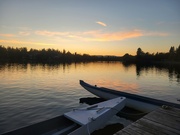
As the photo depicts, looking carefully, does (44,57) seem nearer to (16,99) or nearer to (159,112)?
(16,99)

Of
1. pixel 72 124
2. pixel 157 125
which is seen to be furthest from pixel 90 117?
pixel 157 125

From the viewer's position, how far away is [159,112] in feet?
19.8

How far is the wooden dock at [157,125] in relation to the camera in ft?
13.9

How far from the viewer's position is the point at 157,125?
474 cm

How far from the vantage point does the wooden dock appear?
13.9 feet

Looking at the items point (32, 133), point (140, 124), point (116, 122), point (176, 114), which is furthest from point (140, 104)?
point (32, 133)

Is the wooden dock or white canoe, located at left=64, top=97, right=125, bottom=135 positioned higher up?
the wooden dock

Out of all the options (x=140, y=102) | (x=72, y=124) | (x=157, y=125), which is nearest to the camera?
(x=157, y=125)

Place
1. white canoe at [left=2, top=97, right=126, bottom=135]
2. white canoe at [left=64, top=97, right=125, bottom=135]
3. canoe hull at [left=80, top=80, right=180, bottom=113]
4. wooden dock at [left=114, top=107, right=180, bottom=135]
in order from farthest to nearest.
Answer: canoe hull at [left=80, top=80, right=180, bottom=113], white canoe at [left=64, top=97, right=125, bottom=135], white canoe at [left=2, top=97, right=126, bottom=135], wooden dock at [left=114, top=107, right=180, bottom=135]

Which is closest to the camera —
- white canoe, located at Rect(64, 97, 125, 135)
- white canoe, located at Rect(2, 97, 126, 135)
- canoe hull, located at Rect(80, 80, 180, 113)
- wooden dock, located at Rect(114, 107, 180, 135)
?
wooden dock, located at Rect(114, 107, 180, 135)

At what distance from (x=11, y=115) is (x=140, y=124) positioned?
27.7 feet

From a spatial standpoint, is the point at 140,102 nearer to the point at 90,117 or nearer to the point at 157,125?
the point at 90,117

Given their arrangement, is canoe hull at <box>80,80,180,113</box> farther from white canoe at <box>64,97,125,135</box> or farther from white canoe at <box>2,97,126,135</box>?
white canoe at <box>2,97,126,135</box>

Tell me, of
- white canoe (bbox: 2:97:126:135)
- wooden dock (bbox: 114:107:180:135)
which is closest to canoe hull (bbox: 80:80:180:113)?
wooden dock (bbox: 114:107:180:135)
